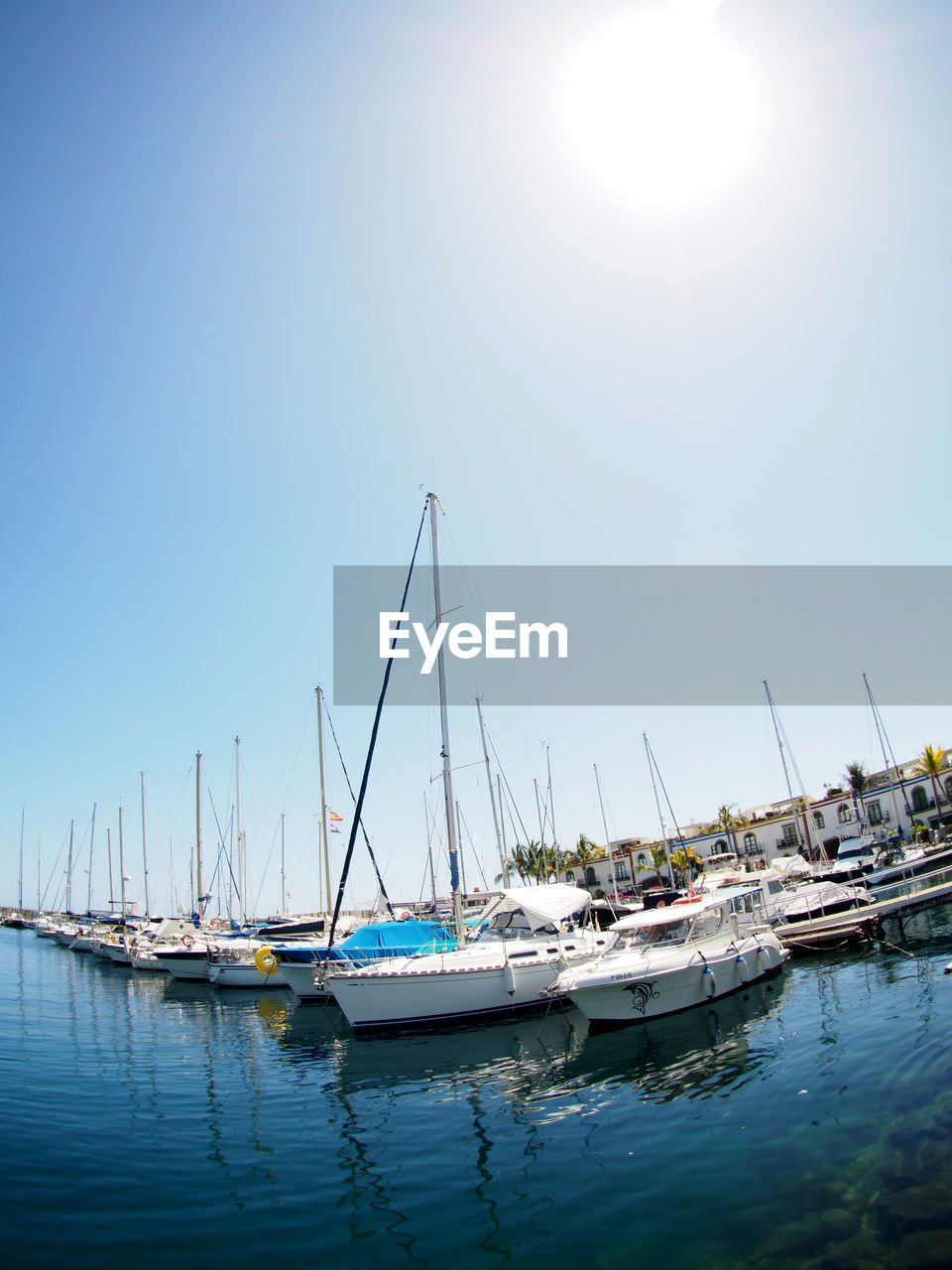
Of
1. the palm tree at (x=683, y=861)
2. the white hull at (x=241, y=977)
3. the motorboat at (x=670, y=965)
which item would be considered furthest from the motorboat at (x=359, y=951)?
the palm tree at (x=683, y=861)

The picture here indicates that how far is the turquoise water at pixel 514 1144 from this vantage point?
873 cm

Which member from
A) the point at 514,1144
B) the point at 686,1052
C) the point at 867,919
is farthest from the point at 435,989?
the point at 867,919

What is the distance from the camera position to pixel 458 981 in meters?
22.0

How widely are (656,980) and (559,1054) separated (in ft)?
13.8

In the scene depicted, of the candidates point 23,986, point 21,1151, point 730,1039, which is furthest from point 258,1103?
point 23,986

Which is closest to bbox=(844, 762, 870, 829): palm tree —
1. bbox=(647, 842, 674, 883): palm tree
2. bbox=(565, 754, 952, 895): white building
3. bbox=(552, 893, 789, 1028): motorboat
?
bbox=(565, 754, 952, 895): white building

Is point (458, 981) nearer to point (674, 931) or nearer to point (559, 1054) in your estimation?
point (559, 1054)

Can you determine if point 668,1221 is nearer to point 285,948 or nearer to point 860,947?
point 860,947

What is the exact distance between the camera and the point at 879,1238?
8.10m

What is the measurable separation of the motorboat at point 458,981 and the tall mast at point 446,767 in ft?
4.77

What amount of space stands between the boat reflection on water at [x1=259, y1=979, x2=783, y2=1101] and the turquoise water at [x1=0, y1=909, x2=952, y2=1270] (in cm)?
12

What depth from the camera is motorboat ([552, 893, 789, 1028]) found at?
20.4 metres

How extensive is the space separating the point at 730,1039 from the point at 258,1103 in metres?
12.4

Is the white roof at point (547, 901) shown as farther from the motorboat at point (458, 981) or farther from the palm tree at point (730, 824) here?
the palm tree at point (730, 824)
